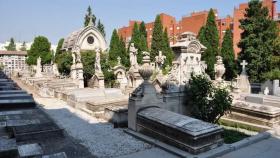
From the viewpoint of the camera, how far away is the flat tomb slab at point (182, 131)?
6.51 m

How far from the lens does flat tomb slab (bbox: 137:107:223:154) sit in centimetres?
651

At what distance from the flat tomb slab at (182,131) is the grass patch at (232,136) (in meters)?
1.24

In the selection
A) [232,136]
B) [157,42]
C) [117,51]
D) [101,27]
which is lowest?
[232,136]

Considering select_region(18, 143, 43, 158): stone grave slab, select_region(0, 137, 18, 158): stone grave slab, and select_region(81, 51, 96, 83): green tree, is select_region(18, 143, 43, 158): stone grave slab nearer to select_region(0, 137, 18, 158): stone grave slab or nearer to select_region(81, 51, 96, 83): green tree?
select_region(0, 137, 18, 158): stone grave slab

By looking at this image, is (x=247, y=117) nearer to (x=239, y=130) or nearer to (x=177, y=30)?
(x=239, y=130)

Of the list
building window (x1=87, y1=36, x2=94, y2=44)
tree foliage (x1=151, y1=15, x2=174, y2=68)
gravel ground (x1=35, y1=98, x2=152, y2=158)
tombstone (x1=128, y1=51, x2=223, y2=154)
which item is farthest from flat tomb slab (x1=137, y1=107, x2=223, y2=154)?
tree foliage (x1=151, y1=15, x2=174, y2=68)

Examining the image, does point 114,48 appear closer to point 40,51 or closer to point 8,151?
point 40,51

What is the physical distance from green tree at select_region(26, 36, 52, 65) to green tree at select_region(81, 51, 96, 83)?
24675mm

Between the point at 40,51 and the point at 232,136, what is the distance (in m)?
47.1

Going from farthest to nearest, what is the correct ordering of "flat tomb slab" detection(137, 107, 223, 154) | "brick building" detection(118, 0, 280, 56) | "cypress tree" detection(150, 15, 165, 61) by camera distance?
"brick building" detection(118, 0, 280, 56) < "cypress tree" detection(150, 15, 165, 61) < "flat tomb slab" detection(137, 107, 223, 154)

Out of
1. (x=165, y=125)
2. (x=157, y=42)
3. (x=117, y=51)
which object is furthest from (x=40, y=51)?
(x=165, y=125)

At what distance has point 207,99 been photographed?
9094 millimetres

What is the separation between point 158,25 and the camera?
43000mm

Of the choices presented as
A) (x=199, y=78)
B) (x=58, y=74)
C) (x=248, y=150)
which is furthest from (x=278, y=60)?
(x=58, y=74)
